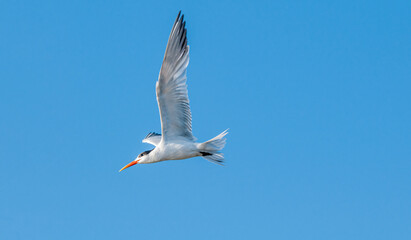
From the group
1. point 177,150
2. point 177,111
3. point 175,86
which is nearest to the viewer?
point 175,86

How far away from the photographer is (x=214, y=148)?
34.8ft

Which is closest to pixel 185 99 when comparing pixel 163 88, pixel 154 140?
Answer: pixel 163 88

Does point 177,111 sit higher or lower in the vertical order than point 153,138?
lower

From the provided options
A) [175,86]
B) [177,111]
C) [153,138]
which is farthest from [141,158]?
[175,86]

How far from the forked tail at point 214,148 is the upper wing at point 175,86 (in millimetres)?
477

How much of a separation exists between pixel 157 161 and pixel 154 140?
2.41 m

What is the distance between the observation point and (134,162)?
12.2 meters

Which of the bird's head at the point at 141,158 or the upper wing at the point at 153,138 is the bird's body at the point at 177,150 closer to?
the bird's head at the point at 141,158

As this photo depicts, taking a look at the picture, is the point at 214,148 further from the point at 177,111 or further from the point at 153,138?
the point at 153,138

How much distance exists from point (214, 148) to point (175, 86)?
155 cm

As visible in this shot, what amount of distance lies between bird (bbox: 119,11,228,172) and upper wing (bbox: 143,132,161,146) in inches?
77.3

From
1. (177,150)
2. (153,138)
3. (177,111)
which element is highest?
(153,138)

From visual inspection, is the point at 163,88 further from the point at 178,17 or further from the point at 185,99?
the point at 178,17

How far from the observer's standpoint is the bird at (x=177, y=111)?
977 centimetres
